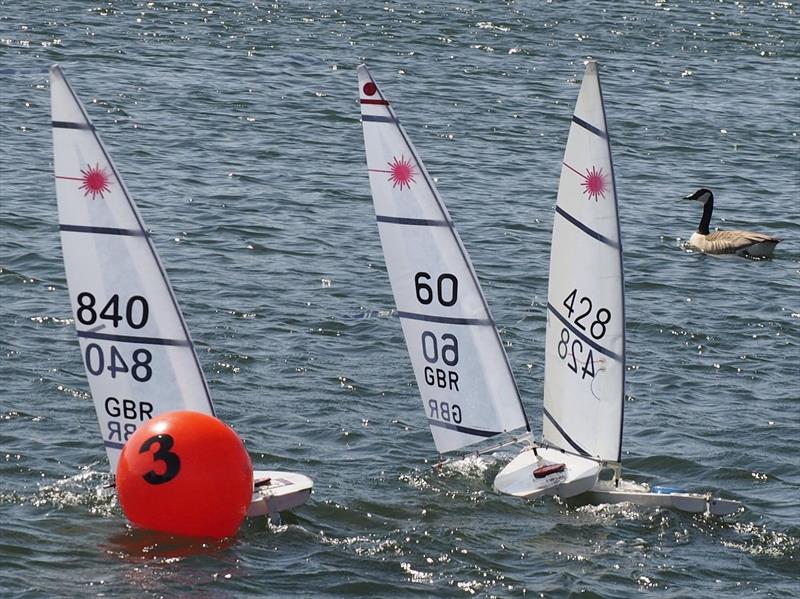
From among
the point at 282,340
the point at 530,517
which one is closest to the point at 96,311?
the point at 530,517

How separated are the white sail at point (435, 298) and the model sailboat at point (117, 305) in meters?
1.95

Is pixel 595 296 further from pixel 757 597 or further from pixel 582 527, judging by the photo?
pixel 757 597

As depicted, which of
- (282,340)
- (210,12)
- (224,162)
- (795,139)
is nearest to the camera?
(282,340)

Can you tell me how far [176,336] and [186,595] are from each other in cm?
273

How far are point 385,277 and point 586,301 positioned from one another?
8.78m

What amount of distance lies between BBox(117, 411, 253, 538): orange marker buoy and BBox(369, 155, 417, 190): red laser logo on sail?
10.4ft

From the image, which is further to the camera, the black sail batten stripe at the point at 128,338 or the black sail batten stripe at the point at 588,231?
the black sail batten stripe at the point at 588,231

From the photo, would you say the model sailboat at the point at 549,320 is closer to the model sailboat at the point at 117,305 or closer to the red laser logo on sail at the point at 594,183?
the red laser logo on sail at the point at 594,183

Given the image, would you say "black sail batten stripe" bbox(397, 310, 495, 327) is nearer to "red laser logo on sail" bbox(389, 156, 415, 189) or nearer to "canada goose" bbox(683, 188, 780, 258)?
"red laser logo on sail" bbox(389, 156, 415, 189)

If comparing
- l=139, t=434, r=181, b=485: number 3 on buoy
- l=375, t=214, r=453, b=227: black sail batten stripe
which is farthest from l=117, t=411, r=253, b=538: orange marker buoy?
l=375, t=214, r=453, b=227: black sail batten stripe

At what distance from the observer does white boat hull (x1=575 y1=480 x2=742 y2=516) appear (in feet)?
54.7

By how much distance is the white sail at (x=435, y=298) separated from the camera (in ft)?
52.9

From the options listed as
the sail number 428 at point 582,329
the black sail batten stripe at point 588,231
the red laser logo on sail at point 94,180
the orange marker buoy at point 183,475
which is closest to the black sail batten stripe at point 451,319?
the sail number 428 at point 582,329

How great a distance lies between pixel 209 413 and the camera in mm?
16172
